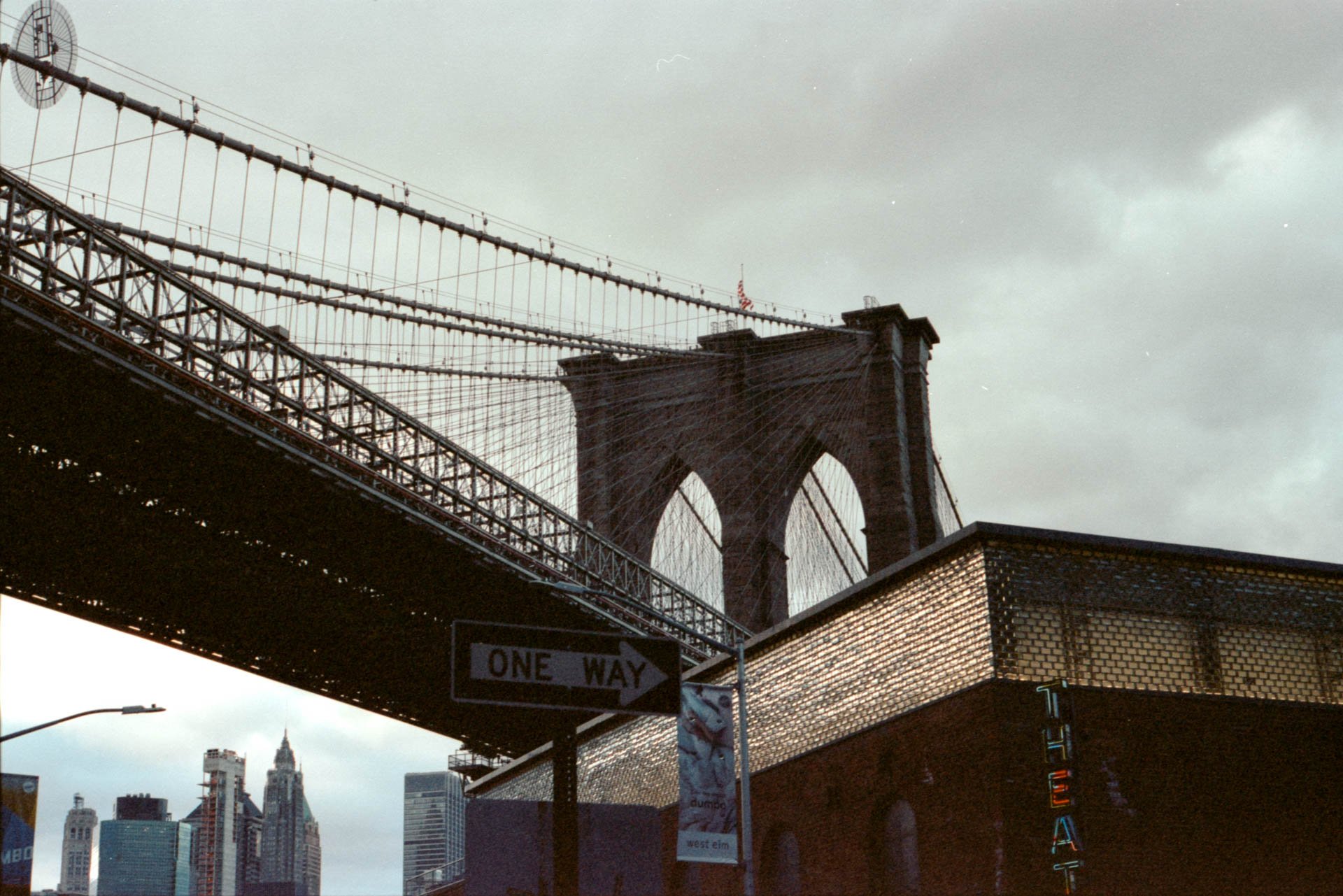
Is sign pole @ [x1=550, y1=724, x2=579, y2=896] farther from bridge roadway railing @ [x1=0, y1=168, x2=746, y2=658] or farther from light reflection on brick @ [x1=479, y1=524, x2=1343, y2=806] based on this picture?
light reflection on brick @ [x1=479, y1=524, x2=1343, y2=806]

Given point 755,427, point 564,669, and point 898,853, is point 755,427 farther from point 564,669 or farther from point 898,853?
point 564,669

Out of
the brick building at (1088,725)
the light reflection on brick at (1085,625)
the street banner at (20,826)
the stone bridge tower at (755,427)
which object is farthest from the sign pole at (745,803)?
the stone bridge tower at (755,427)

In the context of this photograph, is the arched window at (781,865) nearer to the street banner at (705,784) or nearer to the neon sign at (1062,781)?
the neon sign at (1062,781)

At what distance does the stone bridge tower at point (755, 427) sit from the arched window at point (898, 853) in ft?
125

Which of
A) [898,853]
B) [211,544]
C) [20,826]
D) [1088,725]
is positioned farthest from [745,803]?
[20,826]

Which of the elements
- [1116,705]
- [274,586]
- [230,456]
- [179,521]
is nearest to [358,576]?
[274,586]

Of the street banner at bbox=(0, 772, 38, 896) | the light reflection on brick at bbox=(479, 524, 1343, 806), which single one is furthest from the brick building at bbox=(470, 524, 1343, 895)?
the street banner at bbox=(0, 772, 38, 896)

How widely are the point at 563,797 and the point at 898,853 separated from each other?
1854 cm

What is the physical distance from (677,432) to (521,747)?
15360mm

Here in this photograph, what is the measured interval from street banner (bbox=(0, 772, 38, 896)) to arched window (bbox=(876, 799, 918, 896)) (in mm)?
36971

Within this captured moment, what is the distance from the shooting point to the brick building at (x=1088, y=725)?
979 inches

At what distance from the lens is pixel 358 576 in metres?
43.6

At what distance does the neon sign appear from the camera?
79.1 ft

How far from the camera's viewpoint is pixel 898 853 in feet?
90.7
